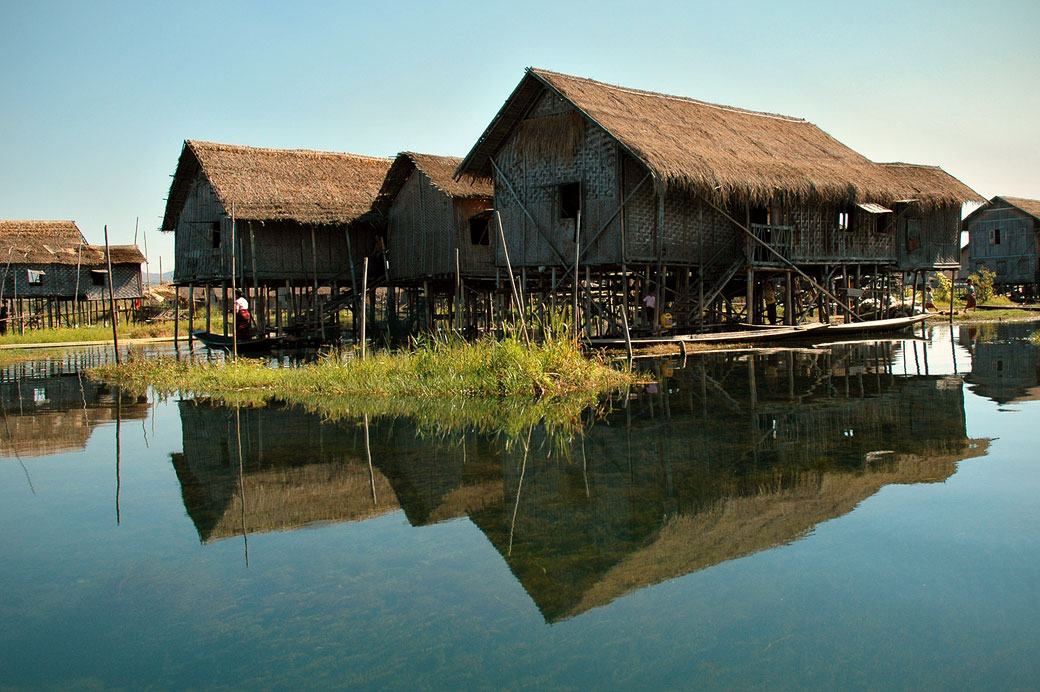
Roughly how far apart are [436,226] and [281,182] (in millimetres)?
4786

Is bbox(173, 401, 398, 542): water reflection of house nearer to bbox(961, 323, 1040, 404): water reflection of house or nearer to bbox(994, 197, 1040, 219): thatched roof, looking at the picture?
bbox(961, 323, 1040, 404): water reflection of house

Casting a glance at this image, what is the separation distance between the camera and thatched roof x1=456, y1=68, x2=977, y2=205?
55.3 ft

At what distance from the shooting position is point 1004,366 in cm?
1398

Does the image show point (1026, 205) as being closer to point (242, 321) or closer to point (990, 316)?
point (990, 316)

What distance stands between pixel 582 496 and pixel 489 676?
2.67 metres

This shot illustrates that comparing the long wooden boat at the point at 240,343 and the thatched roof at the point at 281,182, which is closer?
the long wooden boat at the point at 240,343

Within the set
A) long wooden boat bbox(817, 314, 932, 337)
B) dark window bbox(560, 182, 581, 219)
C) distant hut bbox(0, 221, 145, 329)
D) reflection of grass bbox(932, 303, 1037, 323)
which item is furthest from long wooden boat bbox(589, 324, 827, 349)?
distant hut bbox(0, 221, 145, 329)

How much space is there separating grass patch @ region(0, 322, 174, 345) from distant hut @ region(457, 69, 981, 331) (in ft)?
50.5

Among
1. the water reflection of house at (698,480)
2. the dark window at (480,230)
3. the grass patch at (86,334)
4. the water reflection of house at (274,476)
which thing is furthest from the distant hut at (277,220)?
the water reflection of house at (698,480)

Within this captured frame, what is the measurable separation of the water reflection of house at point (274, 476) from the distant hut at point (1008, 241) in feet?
129

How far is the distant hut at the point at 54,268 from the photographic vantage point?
1293 inches

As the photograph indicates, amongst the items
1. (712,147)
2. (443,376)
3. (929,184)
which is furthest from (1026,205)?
(443,376)

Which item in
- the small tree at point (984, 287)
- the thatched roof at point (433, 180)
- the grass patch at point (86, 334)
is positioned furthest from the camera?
the small tree at point (984, 287)

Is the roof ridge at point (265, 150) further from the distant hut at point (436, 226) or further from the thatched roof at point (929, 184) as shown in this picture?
the thatched roof at point (929, 184)
